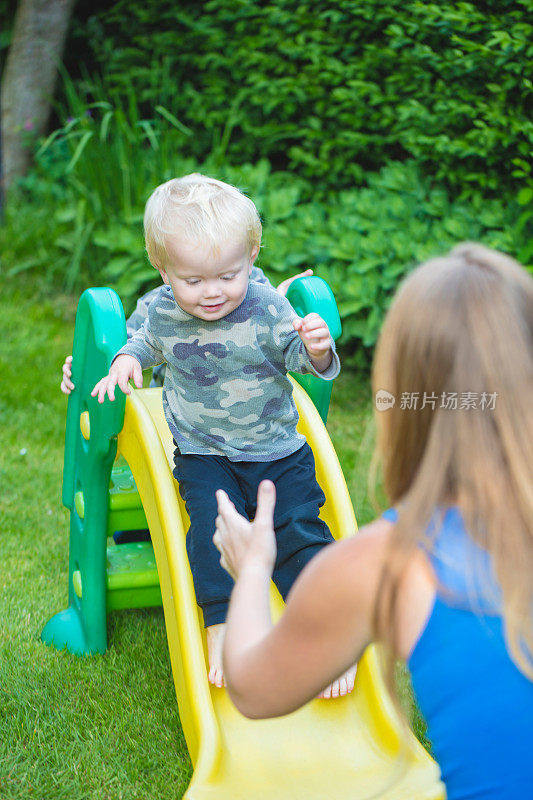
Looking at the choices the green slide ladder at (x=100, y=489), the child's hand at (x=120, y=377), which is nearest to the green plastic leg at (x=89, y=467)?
the green slide ladder at (x=100, y=489)

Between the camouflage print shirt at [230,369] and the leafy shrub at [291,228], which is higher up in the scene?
the camouflage print shirt at [230,369]

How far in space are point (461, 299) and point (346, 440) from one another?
10.8ft

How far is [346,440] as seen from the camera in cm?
445

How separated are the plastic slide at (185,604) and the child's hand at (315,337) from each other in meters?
0.36

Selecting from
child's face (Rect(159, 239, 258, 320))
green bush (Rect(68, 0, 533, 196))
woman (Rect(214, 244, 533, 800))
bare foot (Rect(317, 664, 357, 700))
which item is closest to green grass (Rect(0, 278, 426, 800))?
woman (Rect(214, 244, 533, 800))

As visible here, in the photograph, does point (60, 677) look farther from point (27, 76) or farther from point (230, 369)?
point (27, 76)

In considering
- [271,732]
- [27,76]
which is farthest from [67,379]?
[27,76]

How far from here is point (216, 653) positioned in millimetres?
2172

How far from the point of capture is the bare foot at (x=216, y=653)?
2.16 metres

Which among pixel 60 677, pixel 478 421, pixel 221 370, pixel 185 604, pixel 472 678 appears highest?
pixel 478 421

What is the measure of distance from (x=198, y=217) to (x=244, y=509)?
2.51 feet

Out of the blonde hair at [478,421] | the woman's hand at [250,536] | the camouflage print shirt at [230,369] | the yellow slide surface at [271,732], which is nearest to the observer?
the blonde hair at [478,421]

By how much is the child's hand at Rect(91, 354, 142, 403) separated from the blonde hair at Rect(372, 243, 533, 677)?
3.77ft

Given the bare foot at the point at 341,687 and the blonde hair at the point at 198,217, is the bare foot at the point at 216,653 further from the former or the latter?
the blonde hair at the point at 198,217
